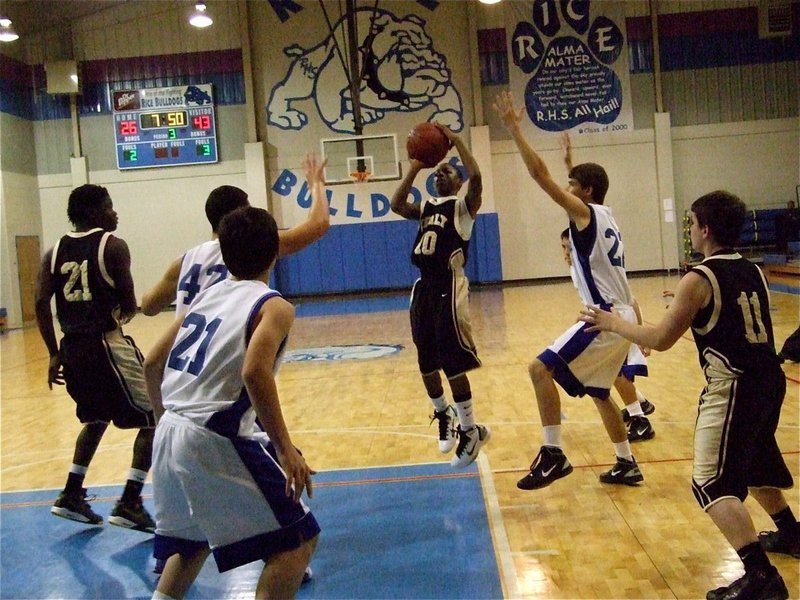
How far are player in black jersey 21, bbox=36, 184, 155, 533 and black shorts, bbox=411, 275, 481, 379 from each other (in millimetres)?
1676

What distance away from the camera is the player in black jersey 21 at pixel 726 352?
9.26 ft

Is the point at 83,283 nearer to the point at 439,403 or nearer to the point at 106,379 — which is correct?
the point at 106,379

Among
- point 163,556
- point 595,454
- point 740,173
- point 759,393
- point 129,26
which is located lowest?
point 595,454

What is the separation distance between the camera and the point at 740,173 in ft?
63.9

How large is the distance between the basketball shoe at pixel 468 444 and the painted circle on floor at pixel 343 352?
16.2ft

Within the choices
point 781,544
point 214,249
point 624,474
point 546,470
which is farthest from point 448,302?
point 781,544

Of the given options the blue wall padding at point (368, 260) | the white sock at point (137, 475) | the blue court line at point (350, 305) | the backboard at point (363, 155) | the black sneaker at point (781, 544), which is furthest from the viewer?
the blue wall padding at point (368, 260)

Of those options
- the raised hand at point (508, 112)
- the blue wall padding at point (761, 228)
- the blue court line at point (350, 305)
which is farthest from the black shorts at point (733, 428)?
the blue wall padding at point (761, 228)

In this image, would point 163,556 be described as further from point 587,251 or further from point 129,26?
point 129,26

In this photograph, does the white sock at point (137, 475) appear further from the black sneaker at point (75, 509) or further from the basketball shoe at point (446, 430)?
the basketball shoe at point (446, 430)

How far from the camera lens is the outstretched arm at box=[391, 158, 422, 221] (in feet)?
16.2

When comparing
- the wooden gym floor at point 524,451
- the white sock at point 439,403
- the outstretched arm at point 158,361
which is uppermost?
the outstretched arm at point 158,361

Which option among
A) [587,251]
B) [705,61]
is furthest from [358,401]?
[705,61]

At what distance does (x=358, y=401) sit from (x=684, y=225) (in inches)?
558
